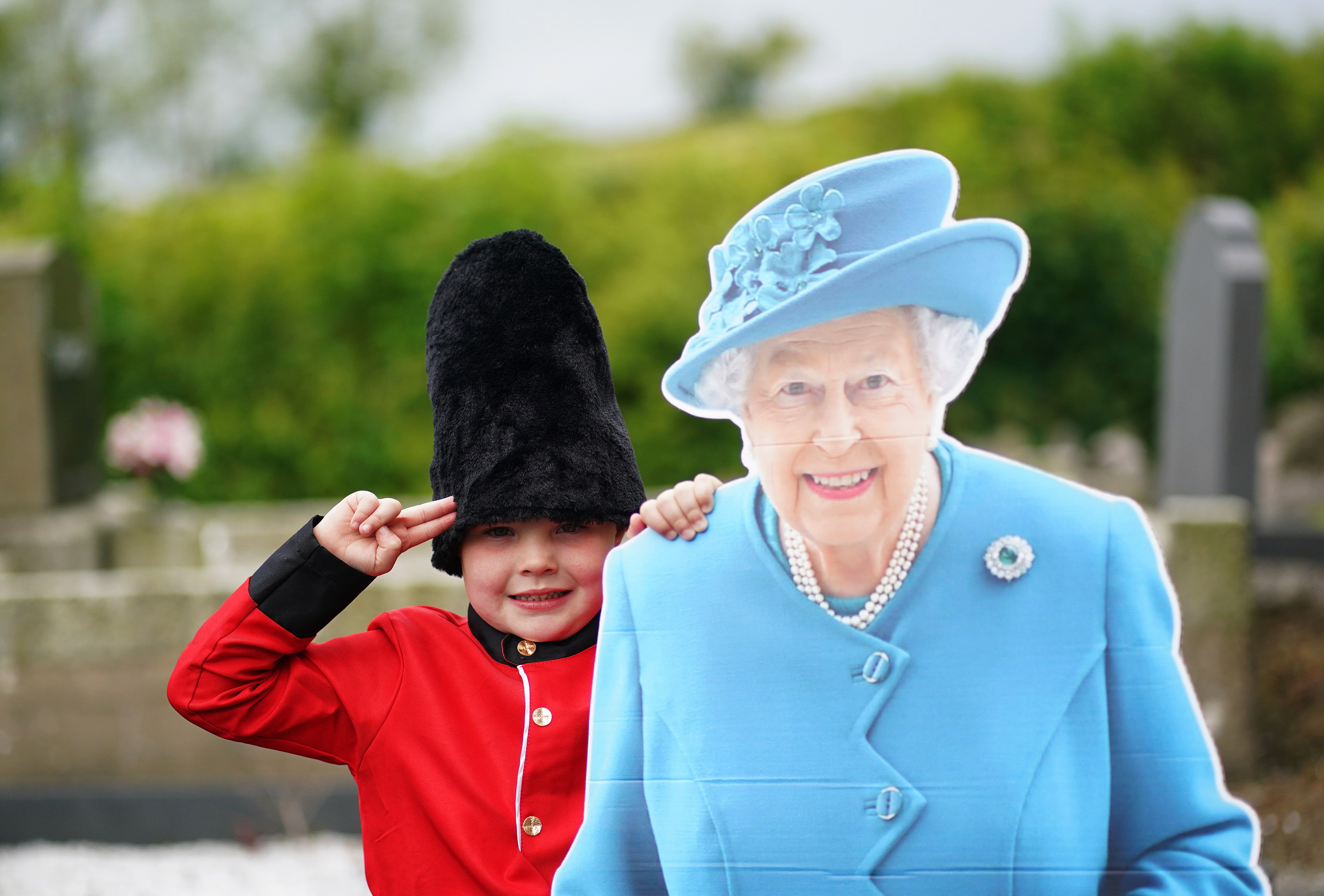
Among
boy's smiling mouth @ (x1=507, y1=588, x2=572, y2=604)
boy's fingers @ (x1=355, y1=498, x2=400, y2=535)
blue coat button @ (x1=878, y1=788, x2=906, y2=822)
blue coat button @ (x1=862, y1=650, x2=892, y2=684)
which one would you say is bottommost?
blue coat button @ (x1=878, y1=788, x2=906, y2=822)

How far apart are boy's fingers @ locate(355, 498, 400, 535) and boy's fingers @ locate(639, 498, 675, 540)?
36 cm

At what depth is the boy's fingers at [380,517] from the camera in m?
1.59

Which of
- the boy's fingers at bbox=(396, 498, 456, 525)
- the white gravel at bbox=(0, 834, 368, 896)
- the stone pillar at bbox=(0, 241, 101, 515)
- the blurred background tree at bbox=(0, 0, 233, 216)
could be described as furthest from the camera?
the stone pillar at bbox=(0, 241, 101, 515)

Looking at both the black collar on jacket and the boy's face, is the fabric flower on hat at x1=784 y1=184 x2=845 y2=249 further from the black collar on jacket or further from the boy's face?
the black collar on jacket

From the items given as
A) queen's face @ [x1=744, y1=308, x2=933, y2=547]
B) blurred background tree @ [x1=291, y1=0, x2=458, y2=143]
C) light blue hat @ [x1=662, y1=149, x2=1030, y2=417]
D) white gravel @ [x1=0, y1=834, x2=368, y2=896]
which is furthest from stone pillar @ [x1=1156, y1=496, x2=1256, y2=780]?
A: blurred background tree @ [x1=291, y1=0, x2=458, y2=143]

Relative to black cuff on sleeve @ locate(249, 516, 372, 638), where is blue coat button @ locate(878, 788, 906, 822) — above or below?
below

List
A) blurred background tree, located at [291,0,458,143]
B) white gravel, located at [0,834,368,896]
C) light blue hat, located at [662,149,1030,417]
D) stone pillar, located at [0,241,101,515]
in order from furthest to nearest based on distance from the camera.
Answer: stone pillar, located at [0,241,101,515] < blurred background tree, located at [291,0,458,143] < white gravel, located at [0,834,368,896] < light blue hat, located at [662,149,1030,417]

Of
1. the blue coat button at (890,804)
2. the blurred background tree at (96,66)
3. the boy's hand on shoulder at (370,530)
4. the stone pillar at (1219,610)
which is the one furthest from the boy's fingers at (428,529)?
the blurred background tree at (96,66)

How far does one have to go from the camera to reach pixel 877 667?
1576 millimetres

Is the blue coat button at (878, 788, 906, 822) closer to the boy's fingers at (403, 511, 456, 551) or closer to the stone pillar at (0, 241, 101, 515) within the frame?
the boy's fingers at (403, 511, 456, 551)

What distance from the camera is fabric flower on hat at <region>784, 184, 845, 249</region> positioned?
1.53 metres

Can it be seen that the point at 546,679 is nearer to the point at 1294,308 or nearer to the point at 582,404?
the point at 582,404

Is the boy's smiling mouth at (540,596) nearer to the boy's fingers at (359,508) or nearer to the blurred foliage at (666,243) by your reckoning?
the boy's fingers at (359,508)

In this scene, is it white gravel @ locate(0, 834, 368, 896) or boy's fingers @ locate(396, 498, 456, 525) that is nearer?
boy's fingers @ locate(396, 498, 456, 525)
